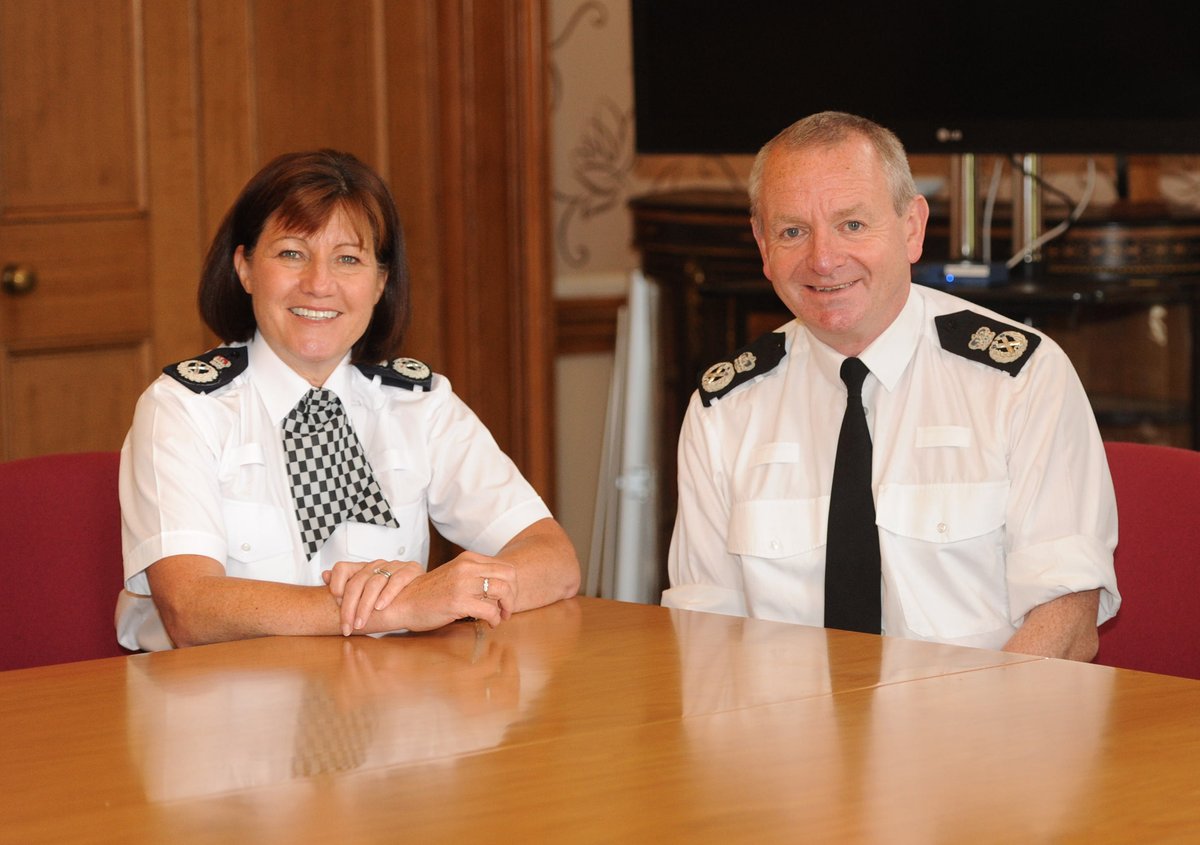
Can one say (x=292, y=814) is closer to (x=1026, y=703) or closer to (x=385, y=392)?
(x=1026, y=703)

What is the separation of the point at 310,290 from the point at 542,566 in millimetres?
490

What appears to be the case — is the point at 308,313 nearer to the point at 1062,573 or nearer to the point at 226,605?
the point at 226,605

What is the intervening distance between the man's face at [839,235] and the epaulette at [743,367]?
0.43ft

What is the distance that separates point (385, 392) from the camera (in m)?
2.25

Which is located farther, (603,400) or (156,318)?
(603,400)

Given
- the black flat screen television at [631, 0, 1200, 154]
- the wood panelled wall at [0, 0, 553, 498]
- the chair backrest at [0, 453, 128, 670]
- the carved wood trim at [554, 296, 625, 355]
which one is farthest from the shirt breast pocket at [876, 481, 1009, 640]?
the carved wood trim at [554, 296, 625, 355]

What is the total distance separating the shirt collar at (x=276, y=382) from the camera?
2150 millimetres

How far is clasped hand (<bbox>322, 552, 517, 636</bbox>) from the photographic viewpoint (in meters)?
1.77

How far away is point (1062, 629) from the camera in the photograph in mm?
1958

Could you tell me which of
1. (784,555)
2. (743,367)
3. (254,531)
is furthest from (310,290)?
(784,555)

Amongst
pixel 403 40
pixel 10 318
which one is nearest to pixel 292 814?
pixel 10 318

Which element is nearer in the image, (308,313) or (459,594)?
(459,594)

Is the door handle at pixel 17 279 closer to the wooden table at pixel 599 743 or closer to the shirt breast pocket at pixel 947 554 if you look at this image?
the wooden table at pixel 599 743

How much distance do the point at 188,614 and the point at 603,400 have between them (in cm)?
263
